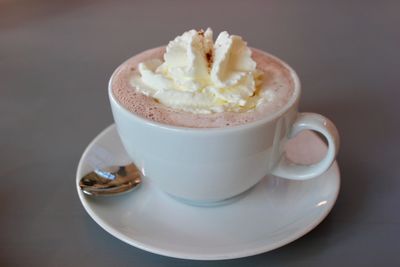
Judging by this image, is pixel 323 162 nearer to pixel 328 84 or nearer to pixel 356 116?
pixel 356 116

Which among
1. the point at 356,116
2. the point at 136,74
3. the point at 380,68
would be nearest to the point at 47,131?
the point at 136,74

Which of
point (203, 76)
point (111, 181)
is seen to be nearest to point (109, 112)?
point (111, 181)

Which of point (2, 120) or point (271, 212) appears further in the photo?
point (2, 120)

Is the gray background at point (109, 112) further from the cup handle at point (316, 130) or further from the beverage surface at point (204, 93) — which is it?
the beverage surface at point (204, 93)

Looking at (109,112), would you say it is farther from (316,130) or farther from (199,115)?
(316,130)

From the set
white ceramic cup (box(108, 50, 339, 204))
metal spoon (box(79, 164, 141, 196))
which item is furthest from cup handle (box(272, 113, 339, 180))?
metal spoon (box(79, 164, 141, 196))

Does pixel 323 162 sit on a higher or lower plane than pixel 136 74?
lower

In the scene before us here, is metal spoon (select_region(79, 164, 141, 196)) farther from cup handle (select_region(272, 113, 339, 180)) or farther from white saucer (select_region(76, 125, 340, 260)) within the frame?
cup handle (select_region(272, 113, 339, 180))
